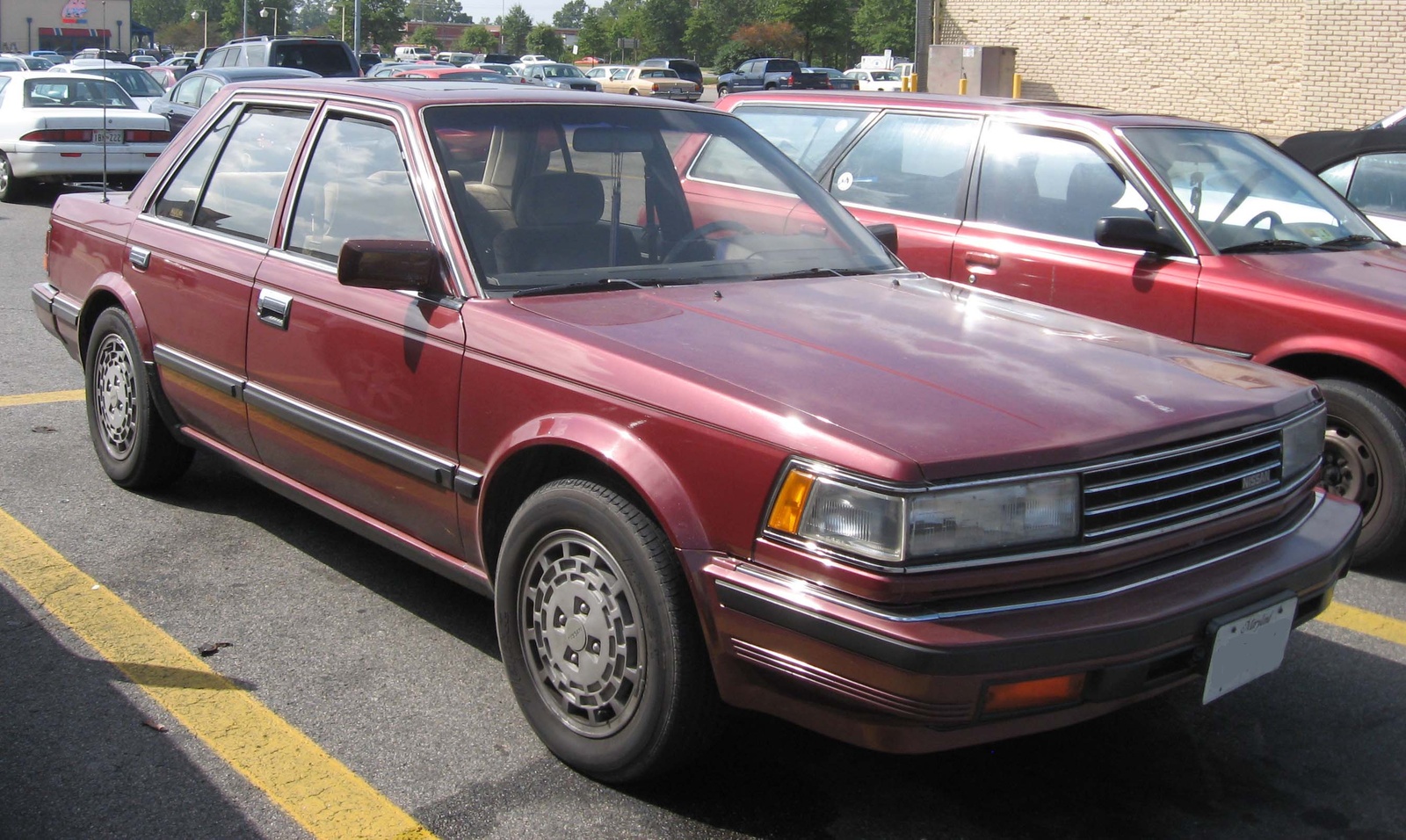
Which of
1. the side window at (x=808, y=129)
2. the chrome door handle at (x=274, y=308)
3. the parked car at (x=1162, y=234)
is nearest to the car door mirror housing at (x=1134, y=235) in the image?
the parked car at (x=1162, y=234)

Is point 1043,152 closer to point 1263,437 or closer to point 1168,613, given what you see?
point 1263,437

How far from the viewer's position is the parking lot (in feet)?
10.0

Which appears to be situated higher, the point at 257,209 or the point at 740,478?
the point at 257,209

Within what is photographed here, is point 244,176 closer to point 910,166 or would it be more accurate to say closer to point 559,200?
point 559,200

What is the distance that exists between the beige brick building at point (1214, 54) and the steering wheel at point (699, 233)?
20.9 m

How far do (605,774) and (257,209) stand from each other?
8.10ft

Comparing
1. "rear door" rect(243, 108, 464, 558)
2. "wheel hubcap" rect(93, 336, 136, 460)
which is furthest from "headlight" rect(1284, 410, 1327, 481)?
"wheel hubcap" rect(93, 336, 136, 460)

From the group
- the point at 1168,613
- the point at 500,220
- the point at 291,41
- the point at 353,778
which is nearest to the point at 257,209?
the point at 500,220

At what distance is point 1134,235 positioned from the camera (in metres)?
5.23

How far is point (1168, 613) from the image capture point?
107 inches

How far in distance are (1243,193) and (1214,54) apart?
21196mm

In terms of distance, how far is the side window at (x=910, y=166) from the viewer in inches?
243

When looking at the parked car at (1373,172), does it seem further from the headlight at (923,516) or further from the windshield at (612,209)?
the headlight at (923,516)

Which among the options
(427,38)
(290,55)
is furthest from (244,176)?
(427,38)
